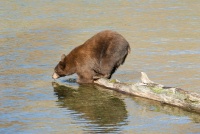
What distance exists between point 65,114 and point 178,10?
33.2 feet

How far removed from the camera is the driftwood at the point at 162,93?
8.26 metres

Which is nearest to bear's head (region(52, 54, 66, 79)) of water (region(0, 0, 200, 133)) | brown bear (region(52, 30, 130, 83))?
brown bear (region(52, 30, 130, 83))

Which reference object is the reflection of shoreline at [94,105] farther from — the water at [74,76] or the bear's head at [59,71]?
the bear's head at [59,71]

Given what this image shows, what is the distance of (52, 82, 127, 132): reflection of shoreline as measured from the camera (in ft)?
27.1

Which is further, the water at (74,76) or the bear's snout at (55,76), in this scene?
the bear's snout at (55,76)

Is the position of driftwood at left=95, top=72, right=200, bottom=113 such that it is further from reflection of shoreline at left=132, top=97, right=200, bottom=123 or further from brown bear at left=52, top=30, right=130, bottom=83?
brown bear at left=52, top=30, right=130, bottom=83

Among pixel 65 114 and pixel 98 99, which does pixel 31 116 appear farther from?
pixel 98 99

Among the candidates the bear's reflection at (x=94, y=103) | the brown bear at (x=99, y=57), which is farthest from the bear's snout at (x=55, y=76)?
the bear's reflection at (x=94, y=103)

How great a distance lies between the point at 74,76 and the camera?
1161 centimetres

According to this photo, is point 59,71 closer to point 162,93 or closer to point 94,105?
point 94,105

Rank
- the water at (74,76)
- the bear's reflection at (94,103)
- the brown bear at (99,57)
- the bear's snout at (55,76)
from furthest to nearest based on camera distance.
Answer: the bear's snout at (55,76) → the brown bear at (99,57) → the bear's reflection at (94,103) → the water at (74,76)

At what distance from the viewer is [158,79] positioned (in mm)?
10617

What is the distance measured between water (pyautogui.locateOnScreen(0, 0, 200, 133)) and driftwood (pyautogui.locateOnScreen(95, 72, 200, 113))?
10 cm

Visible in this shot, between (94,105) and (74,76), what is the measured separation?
8.18 ft
